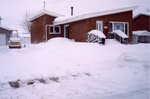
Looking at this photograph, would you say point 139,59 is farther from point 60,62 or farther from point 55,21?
point 55,21

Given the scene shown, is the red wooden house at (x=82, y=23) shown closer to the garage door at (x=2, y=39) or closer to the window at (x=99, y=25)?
the window at (x=99, y=25)

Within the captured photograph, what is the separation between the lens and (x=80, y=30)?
2252 cm

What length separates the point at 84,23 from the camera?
21.9 metres

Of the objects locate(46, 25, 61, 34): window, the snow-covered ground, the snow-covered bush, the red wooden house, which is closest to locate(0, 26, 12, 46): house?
the red wooden house

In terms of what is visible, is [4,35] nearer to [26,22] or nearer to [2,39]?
[2,39]

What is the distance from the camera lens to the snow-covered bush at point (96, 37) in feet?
62.7

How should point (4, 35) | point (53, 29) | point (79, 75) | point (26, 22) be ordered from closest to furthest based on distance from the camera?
1. point (79, 75)
2. point (53, 29)
3. point (4, 35)
4. point (26, 22)

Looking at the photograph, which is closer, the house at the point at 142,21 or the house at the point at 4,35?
the house at the point at 142,21

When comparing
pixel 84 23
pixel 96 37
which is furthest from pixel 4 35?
pixel 96 37

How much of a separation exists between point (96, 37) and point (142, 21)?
13.9 metres

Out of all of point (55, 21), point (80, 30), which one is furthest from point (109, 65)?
point (55, 21)

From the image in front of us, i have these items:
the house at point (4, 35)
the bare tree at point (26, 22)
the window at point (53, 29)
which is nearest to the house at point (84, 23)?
the window at point (53, 29)

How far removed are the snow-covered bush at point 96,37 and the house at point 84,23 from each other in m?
1.15

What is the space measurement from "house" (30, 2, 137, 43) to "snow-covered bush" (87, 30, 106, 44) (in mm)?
1153
